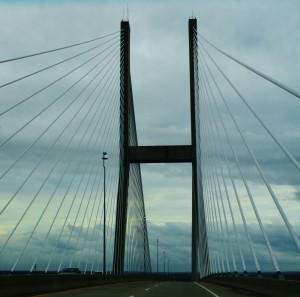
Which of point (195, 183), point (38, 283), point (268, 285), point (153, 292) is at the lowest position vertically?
point (268, 285)

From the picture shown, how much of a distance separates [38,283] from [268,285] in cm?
756

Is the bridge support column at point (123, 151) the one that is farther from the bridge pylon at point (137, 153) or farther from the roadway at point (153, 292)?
the roadway at point (153, 292)

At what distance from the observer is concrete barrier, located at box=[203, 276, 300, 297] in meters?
14.2

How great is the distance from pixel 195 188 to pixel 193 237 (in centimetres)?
347

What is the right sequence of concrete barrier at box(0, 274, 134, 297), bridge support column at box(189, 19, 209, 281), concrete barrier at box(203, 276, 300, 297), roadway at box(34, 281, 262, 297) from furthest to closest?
bridge support column at box(189, 19, 209, 281)
roadway at box(34, 281, 262, 297)
concrete barrier at box(0, 274, 134, 297)
concrete barrier at box(203, 276, 300, 297)

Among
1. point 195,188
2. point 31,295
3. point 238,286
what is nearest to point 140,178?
point 195,188

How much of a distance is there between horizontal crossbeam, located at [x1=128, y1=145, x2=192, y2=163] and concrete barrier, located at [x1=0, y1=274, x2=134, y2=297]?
46.4 ft

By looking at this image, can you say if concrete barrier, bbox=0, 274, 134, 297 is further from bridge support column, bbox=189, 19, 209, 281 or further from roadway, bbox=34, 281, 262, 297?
bridge support column, bbox=189, 19, 209, 281

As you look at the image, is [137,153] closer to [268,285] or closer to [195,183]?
[195,183]

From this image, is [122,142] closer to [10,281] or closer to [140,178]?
[140,178]

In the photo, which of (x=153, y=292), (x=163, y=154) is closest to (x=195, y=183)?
(x=163, y=154)

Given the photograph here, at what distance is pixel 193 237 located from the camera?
45.0 metres

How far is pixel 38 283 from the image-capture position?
68.2 feet

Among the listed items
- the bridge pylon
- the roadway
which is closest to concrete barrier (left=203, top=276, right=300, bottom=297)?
the roadway
